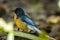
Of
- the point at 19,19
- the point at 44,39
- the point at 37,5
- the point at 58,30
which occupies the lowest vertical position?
the point at 44,39

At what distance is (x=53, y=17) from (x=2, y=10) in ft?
5.58

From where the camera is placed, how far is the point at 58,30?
6492 mm

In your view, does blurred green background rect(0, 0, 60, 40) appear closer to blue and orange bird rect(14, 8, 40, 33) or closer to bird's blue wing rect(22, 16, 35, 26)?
blue and orange bird rect(14, 8, 40, 33)

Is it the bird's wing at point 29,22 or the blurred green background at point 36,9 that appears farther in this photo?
the blurred green background at point 36,9

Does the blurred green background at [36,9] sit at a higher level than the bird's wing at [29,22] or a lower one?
higher

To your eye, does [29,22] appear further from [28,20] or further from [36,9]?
[36,9]

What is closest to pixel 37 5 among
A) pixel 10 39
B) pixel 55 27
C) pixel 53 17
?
pixel 53 17

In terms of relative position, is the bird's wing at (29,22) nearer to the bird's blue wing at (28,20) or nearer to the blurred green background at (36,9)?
the bird's blue wing at (28,20)

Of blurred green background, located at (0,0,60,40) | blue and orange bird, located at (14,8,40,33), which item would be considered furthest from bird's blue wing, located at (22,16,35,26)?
blurred green background, located at (0,0,60,40)

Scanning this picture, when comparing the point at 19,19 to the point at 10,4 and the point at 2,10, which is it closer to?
the point at 2,10

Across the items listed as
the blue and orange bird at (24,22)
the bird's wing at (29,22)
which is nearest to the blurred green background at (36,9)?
the blue and orange bird at (24,22)

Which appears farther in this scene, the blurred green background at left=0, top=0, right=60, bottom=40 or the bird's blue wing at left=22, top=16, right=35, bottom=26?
the blurred green background at left=0, top=0, right=60, bottom=40

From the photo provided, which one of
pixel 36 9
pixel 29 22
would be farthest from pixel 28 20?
pixel 36 9

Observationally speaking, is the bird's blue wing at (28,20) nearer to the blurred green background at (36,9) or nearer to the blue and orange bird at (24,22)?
the blue and orange bird at (24,22)
